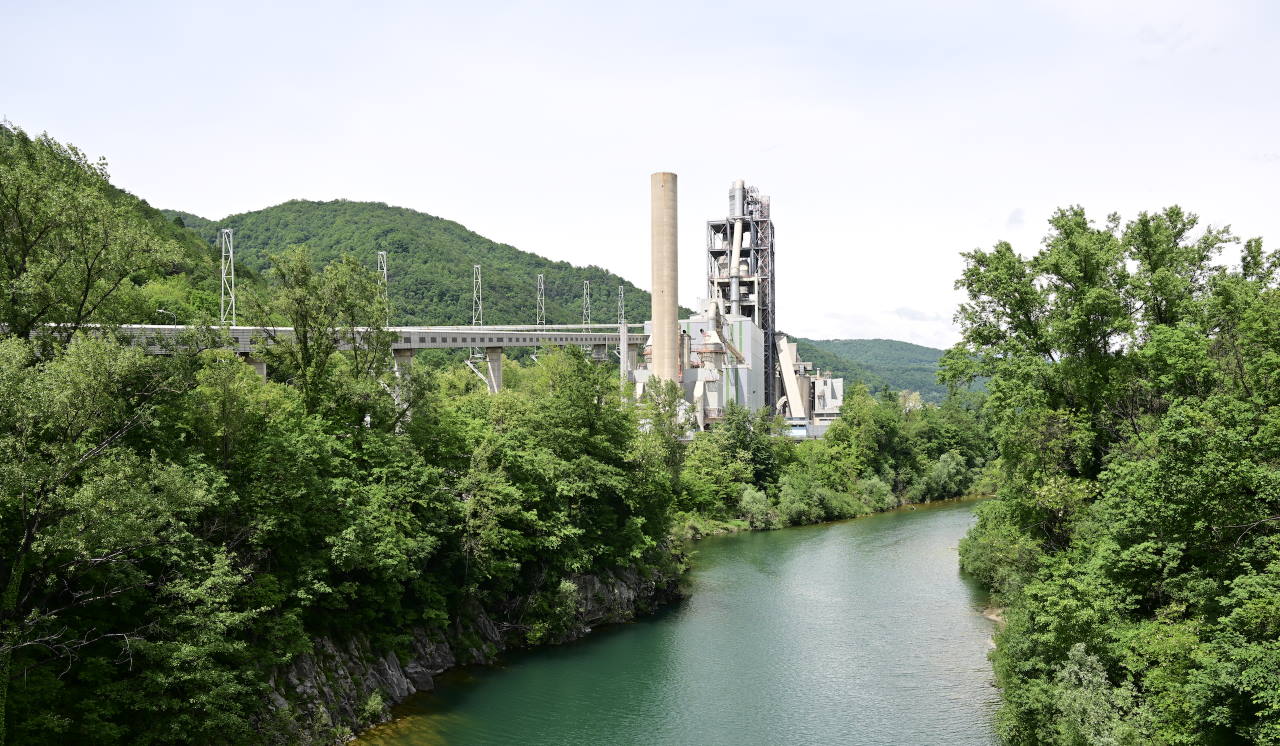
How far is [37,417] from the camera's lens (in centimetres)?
1536

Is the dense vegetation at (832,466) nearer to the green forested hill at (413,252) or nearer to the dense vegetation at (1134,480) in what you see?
the dense vegetation at (1134,480)

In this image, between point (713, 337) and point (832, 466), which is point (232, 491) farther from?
point (713, 337)

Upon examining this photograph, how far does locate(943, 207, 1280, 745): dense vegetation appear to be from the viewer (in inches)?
619

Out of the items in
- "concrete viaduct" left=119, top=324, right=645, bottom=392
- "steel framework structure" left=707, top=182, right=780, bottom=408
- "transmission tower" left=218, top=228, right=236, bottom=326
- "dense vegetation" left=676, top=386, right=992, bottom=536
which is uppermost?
"steel framework structure" left=707, top=182, right=780, bottom=408

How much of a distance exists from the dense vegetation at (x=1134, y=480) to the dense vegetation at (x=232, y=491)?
44.4 ft

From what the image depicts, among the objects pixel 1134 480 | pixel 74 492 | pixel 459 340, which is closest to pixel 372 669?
pixel 74 492

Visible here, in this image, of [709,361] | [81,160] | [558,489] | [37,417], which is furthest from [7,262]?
[709,361]

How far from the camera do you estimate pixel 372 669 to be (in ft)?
79.1

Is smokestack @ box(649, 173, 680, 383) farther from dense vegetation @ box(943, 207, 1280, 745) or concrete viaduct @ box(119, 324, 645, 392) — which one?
dense vegetation @ box(943, 207, 1280, 745)

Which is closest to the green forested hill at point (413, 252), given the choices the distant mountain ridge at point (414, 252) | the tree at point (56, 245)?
the distant mountain ridge at point (414, 252)

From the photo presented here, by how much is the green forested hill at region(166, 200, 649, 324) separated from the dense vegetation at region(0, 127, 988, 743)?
210 feet

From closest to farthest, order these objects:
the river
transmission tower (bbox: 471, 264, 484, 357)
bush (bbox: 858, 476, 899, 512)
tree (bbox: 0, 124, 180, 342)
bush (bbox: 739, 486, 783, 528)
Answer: tree (bbox: 0, 124, 180, 342)
the river
bush (bbox: 739, 486, 783, 528)
bush (bbox: 858, 476, 899, 512)
transmission tower (bbox: 471, 264, 484, 357)

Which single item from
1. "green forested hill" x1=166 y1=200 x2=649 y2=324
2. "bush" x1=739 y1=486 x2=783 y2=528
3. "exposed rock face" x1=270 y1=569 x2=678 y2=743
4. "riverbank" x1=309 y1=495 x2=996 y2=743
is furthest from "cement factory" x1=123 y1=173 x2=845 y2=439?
"exposed rock face" x1=270 y1=569 x2=678 y2=743

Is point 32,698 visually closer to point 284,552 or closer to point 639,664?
point 284,552
